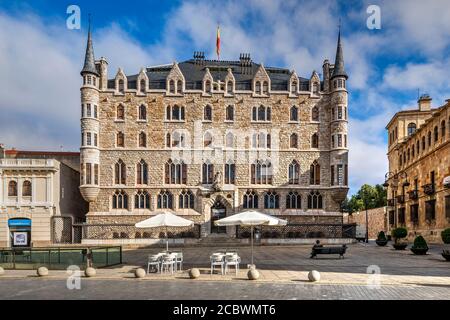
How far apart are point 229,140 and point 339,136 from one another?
12.2 m

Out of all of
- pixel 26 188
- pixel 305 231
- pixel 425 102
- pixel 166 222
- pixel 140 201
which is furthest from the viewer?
pixel 425 102

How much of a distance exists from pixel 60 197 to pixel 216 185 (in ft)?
54.6

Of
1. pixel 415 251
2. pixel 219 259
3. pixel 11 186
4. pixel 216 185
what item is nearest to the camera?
pixel 219 259

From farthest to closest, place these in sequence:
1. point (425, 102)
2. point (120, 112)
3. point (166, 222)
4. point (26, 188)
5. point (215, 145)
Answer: point (425, 102)
point (215, 145)
point (120, 112)
point (26, 188)
point (166, 222)

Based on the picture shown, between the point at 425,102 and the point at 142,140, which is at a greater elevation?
the point at 425,102

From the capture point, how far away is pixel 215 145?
149 ft

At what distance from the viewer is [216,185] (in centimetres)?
4391

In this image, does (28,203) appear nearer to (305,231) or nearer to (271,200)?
(271,200)

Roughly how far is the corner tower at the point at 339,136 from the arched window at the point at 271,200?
21.1 feet

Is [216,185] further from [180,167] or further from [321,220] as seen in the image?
[321,220]

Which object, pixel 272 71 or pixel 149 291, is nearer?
pixel 149 291

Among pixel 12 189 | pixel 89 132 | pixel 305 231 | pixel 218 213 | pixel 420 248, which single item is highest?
pixel 89 132

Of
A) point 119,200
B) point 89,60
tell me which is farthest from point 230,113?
point 89,60
